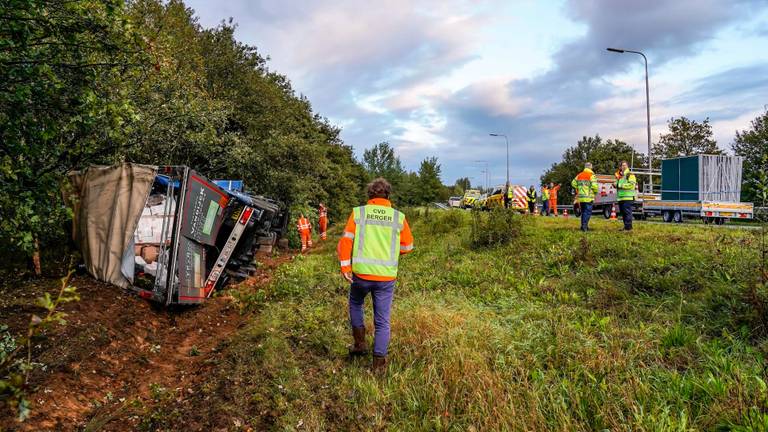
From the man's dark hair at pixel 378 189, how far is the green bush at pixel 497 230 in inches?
254

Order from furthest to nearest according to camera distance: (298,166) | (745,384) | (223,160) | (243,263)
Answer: (298,166) → (223,160) → (243,263) → (745,384)

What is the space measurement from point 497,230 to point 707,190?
11.7 meters

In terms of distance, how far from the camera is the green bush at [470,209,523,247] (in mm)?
10875

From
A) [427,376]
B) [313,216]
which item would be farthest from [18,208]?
[313,216]

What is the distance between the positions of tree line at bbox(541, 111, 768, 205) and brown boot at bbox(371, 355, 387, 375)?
4.16 meters

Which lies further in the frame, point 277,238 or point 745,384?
point 277,238

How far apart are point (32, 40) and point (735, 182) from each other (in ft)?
71.7

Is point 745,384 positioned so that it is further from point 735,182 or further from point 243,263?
point 735,182

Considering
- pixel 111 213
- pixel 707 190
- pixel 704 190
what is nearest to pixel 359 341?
pixel 111 213

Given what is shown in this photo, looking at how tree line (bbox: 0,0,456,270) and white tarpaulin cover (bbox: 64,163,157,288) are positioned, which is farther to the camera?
white tarpaulin cover (bbox: 64,163,157,288)

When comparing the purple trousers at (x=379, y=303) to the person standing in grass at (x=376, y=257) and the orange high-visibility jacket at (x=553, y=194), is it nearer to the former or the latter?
the person standing in grass at (x=376, y=257)

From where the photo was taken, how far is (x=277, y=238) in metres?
17.8

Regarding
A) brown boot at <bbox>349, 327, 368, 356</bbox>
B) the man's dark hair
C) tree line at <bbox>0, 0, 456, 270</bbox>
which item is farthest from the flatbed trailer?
tree line at <bbox>0, 0, 456, 270</bbox>

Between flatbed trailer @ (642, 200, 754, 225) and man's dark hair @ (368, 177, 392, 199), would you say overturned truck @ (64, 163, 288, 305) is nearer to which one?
man's dark hair @ (368, 177, 392, 199)
